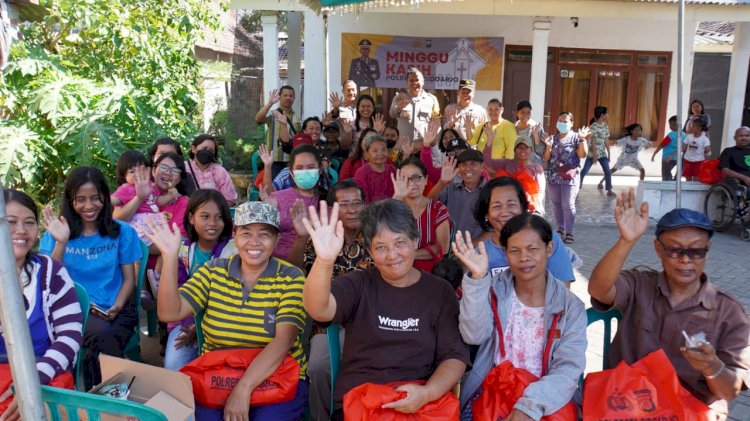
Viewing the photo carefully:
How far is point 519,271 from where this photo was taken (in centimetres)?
256

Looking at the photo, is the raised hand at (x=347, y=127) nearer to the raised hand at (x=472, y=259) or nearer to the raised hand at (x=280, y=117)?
the raised hand at (x=280, y=117)

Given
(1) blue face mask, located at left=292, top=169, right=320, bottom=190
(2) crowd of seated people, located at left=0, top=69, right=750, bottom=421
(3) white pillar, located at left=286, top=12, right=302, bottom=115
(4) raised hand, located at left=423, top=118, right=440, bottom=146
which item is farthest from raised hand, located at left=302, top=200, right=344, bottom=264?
(3) white pillar, located at left=286, top=12, right=302, bottom=115

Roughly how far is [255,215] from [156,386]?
887mm

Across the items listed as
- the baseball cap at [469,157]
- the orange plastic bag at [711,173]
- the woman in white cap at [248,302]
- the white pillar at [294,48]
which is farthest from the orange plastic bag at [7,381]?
the white pillar at [294,48]

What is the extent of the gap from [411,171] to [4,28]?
2621mm

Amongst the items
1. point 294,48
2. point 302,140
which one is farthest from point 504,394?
point 294,48

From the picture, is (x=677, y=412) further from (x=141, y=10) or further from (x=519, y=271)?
(x=141, y=10)

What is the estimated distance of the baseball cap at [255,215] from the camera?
2797mm

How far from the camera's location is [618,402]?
227 centimetres

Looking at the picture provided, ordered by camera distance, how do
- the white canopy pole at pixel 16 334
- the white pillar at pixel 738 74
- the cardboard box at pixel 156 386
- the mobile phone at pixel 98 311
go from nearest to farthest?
1. the white canopy pole at pixel 16 334
2. the cardboard box at pixel 156 386
3. the mobile phone at pixel 98 311
4. the white pillar at pixel 738 74

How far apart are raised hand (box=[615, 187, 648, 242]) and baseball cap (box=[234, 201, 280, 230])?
5.11 ft

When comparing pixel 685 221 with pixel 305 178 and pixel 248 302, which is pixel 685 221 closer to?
pixel 248 302

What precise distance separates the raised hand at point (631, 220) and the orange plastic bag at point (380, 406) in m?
0.98

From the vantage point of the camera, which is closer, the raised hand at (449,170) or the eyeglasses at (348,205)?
the eyeglasses at (348,205)
